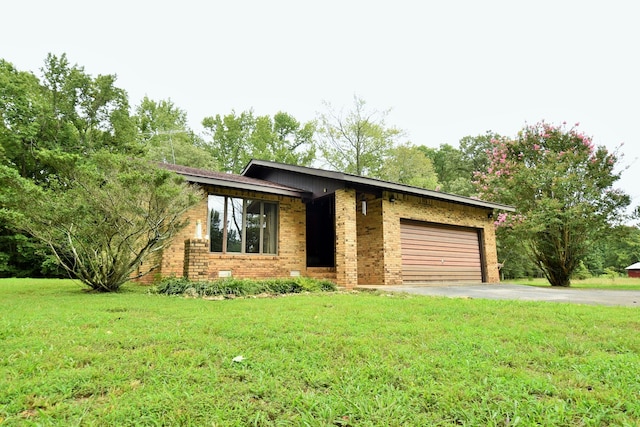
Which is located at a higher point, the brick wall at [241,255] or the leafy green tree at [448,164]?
the leafy green tree at [448,164]

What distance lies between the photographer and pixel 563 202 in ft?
42.4

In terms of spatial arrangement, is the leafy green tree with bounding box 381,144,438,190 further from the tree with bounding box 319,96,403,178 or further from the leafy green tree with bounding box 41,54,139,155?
the leafy green tree with bounding box 41,54,139,155

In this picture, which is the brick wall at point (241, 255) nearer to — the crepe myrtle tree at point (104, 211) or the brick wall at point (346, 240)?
the crepe myrtle tree at point (104, 211)

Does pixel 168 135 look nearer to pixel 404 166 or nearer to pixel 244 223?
pixel 404 166

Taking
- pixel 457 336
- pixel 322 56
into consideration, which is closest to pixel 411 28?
pixel 322 56

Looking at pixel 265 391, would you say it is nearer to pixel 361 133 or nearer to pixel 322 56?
pixel 322 56

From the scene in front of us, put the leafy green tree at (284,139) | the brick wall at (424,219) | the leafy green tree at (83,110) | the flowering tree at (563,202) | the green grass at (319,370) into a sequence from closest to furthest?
1. the green grass at (319,370)
2. the brick wall at (424,219)
3. the flowering tree at (563,202)
4. the leafy green tree at (83,110)
5. the leafy green tree at (284,139)

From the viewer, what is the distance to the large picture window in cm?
966

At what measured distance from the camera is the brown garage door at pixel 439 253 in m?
11.1

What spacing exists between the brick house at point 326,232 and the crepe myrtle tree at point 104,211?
120 cm

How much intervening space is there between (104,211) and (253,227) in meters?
4.19

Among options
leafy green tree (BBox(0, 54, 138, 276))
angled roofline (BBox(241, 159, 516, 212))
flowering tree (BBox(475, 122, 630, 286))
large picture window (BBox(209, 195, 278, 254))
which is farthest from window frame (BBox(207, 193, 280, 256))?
leafy green tree (BBox(0, 54, 138, 276))

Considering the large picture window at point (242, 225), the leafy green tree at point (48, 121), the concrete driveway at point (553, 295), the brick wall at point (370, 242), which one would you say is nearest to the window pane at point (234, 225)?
the large picture window at point (242, 225)

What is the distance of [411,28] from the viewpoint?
12031 millimetres
